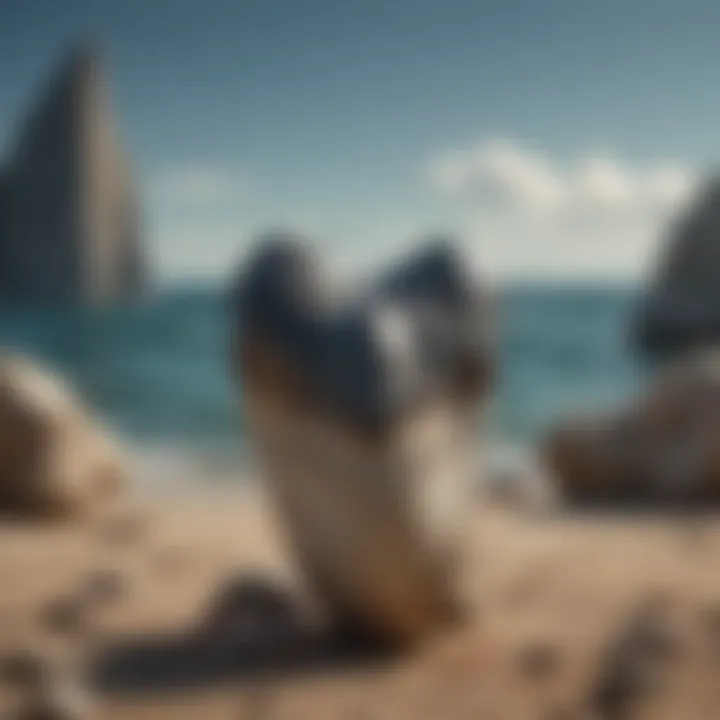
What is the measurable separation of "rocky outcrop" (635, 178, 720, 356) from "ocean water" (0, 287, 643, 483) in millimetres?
1194

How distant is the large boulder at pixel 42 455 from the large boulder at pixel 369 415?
3.26 meters

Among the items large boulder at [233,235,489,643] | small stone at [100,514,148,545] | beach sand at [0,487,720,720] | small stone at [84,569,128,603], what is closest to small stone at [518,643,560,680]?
beach sand at [0,487,720,720]

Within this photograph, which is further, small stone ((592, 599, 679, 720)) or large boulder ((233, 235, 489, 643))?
large boulder ((233, 235, 489, 643))

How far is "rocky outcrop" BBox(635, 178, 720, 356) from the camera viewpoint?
25.6 m

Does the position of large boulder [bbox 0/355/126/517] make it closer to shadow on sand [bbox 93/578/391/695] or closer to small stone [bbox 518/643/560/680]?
shadow on sand [bbox 93/578/391/695]

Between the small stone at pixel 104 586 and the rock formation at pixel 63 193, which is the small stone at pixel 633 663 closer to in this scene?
A: the small stone at pixel 104 586

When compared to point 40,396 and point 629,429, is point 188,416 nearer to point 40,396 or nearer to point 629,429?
point 40,396

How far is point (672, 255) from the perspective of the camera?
26.5 metres

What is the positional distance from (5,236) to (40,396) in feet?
125

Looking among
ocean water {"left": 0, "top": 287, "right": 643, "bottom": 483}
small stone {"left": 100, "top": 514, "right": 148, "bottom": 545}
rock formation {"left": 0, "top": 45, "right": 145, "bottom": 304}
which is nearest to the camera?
small stone {"left": 100, "top": 514, "right": 148, "bottom": 545}

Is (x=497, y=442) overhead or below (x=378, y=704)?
overhead

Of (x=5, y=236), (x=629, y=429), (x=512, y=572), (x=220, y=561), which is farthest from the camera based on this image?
(x=5, y=236)

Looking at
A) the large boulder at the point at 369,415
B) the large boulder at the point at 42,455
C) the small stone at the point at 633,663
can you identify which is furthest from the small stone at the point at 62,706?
the large boulder at the point at 42,455

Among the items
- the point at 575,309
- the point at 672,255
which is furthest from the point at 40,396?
the point at 575,309
